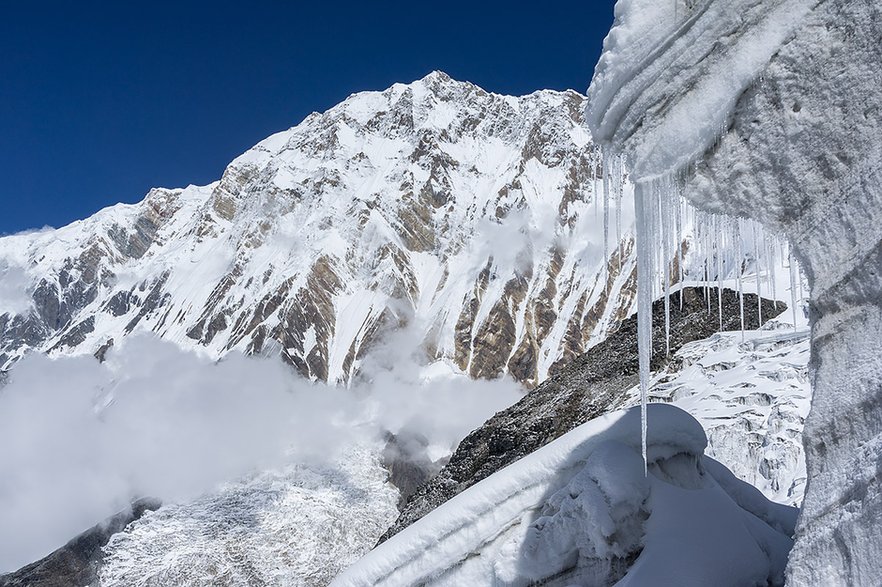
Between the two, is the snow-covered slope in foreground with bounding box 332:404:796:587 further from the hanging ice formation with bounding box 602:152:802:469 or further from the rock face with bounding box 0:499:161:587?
the rock face with bounding box 0:499:161:587

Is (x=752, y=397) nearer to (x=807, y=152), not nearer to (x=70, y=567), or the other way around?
(x=807, y=152)

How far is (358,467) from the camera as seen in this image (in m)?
192

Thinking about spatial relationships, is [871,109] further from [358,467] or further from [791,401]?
[358,467]

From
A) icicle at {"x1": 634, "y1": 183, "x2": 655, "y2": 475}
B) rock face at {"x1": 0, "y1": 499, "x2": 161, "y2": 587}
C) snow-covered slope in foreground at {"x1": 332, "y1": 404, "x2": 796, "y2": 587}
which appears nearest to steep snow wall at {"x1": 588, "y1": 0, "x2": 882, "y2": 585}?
icicle at {"x1": 634, "y1": 183, "x2": 655, "y2": 475}

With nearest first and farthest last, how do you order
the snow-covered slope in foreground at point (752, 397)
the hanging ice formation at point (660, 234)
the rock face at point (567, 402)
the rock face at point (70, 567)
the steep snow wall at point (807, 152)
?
the steep snow wall at point (807, 152), the hanging ice formation at point (660, 234), the snow-covered slope in foreground at point (752, 397), the rock face at point (567, 402), the rock face at point (70, 567)

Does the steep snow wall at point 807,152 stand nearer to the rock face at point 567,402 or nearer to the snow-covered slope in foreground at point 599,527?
the snow-covered slope in foreground at point 599,527

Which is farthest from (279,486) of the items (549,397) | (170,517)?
(549,397)

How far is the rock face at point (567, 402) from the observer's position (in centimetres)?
2497

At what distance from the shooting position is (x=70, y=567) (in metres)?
160

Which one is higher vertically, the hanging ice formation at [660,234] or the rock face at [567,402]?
the hanging ice formation at [660,234]

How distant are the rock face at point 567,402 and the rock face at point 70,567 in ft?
445

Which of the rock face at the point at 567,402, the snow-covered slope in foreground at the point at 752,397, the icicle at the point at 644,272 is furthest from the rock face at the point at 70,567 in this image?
the icicle at the point at 644,272

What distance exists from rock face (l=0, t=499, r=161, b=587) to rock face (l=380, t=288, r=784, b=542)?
13568 centimetres

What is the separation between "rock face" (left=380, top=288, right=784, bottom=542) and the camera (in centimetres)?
2497
